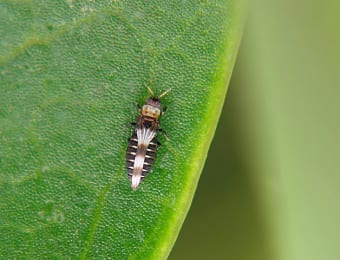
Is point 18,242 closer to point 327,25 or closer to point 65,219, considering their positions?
point 65,219

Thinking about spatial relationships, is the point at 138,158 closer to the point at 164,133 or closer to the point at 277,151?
the point at 164,133

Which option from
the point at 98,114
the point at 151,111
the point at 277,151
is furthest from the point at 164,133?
the point at 277,151

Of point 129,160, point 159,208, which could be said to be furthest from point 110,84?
point 159,208

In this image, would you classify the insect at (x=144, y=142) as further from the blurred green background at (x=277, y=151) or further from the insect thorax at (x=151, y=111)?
the blurred green background at (x=277, y=151)

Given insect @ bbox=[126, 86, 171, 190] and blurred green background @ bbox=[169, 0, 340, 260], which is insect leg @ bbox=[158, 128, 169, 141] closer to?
insect @ bbox=[126, 86, 171, 190]

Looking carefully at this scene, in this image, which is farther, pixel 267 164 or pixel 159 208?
pixel 267 164

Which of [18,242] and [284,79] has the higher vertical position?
[284,79]

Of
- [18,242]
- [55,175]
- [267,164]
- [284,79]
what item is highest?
[284,79]
